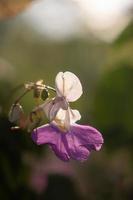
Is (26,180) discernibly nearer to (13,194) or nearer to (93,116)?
(13,194)

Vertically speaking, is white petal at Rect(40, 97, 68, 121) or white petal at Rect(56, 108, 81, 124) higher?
white petal at Rect(40, 97, 68, 121)

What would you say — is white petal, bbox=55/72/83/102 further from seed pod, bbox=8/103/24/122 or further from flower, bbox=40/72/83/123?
seed pod, bbox=8/103/24/122

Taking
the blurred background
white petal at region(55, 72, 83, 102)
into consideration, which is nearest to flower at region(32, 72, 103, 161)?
white petal at region(55, 72, 83, 102)

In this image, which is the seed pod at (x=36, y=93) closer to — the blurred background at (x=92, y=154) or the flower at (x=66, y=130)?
the flower at (x=66, y=130)

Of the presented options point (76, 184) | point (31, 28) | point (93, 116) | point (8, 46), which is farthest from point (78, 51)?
point (76, 184)

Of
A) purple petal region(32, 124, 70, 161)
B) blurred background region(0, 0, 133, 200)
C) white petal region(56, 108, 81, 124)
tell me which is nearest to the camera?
purple petal region(32, 124, 70, 161)

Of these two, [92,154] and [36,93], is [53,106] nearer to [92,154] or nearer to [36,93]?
[36,93]

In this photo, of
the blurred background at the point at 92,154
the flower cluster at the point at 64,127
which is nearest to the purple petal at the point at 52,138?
the flower cluster at the point at 64,127

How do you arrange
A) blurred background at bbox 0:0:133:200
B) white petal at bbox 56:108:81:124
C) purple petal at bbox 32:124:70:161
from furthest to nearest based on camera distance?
blurred background at bbox 0:0:133:200, white petal at bbox 56:108:81:124, purple petal at bbox 32:124:70:161
